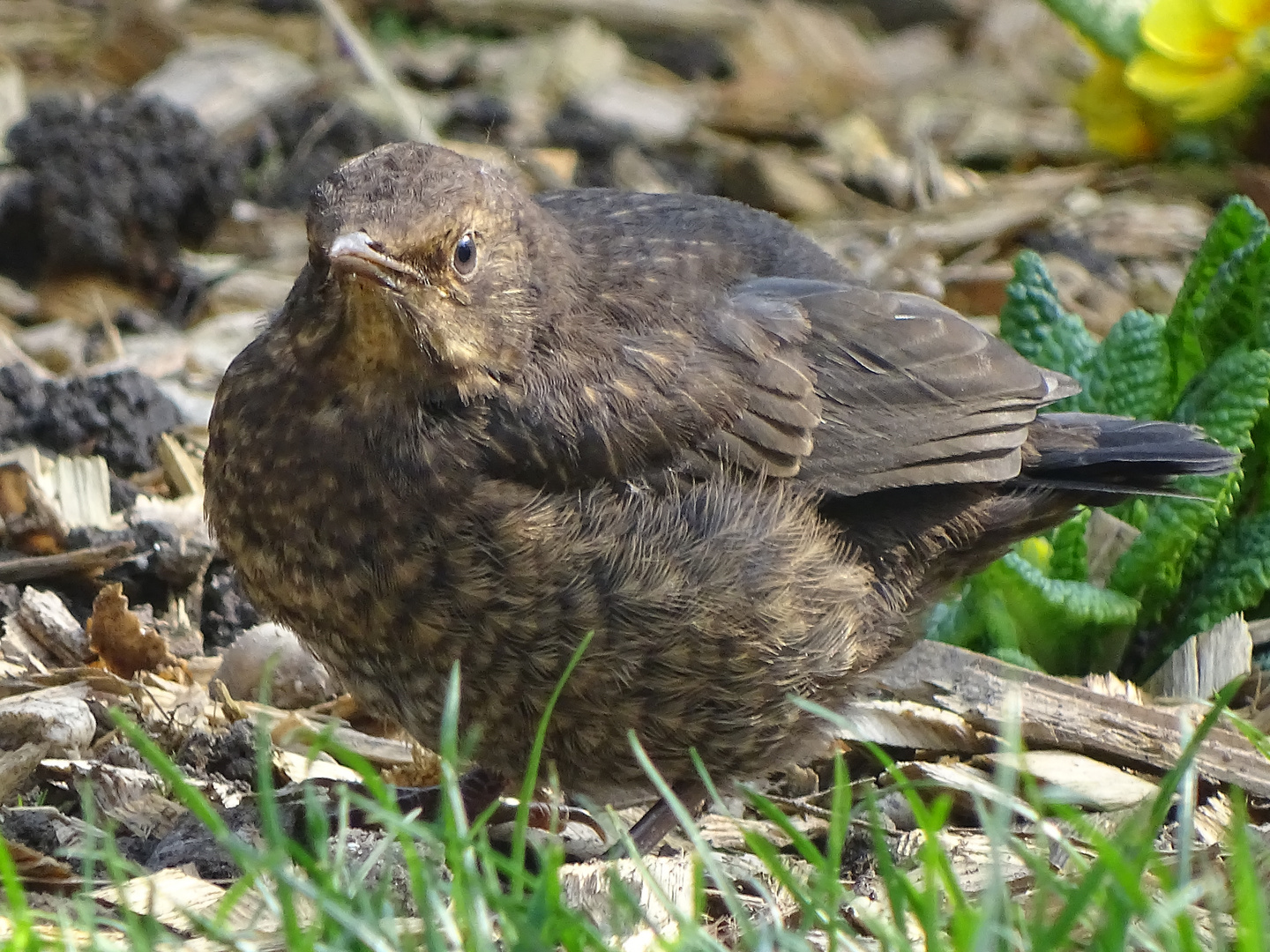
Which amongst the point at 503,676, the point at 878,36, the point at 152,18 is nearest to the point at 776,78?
the point at 878,36

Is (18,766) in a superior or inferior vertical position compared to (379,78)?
inferior

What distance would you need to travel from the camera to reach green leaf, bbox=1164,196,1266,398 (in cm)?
418

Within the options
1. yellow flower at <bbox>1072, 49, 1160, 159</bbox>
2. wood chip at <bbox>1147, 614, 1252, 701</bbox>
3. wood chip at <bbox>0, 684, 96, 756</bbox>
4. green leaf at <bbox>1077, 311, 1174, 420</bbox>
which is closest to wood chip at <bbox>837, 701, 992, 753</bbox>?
wood chip at <bbox>1147, 614, 1252, 701</bbox>

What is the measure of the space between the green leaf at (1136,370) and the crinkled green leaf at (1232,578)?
0.33 m

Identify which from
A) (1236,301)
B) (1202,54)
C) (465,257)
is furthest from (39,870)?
(1202,54)

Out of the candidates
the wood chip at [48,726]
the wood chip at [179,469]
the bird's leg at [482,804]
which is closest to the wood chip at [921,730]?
the bird's leg at [482,804]

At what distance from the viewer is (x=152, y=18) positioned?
→ 6480mm

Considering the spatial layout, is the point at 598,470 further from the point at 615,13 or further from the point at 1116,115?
the point at 615,13

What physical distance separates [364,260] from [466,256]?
0.30 metres

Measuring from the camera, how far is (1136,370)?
4188 millimetres

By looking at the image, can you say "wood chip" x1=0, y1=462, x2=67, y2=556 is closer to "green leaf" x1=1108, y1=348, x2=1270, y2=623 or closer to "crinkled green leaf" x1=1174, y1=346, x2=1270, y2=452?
"green leaf" x1=1108, y1=348, x2=1270, y2=623

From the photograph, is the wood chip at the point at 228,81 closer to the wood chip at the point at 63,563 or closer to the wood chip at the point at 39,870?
the wood chip at the point at 63,563

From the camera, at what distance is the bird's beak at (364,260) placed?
9.85 ft

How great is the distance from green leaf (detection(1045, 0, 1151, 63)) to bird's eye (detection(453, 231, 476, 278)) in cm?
313
